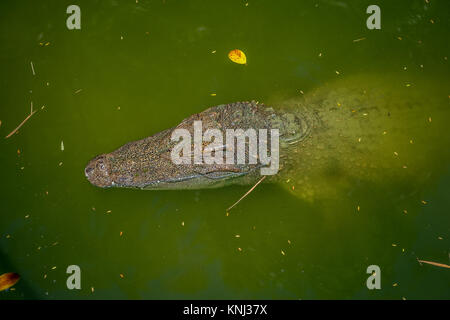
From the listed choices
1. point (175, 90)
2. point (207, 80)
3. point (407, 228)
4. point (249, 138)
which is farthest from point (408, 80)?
point (175, 90)

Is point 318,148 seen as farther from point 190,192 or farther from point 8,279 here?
point 8,279

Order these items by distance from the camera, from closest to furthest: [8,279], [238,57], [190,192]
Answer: [8,279], [190,192], [238,57]

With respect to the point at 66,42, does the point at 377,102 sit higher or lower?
lower

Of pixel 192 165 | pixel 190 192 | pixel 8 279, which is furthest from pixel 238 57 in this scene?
pixel 8 279

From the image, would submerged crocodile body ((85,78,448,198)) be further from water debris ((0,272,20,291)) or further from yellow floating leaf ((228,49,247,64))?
water debris ((0,272,20,291))

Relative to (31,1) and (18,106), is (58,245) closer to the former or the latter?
(18,106)

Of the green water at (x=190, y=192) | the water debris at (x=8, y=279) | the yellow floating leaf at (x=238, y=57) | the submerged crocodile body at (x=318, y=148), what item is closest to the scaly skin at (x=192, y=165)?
the submerged crocodile body at (x=318, y=148)

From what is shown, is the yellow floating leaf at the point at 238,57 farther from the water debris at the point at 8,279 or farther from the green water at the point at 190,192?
the water debris at the point at 8,279
